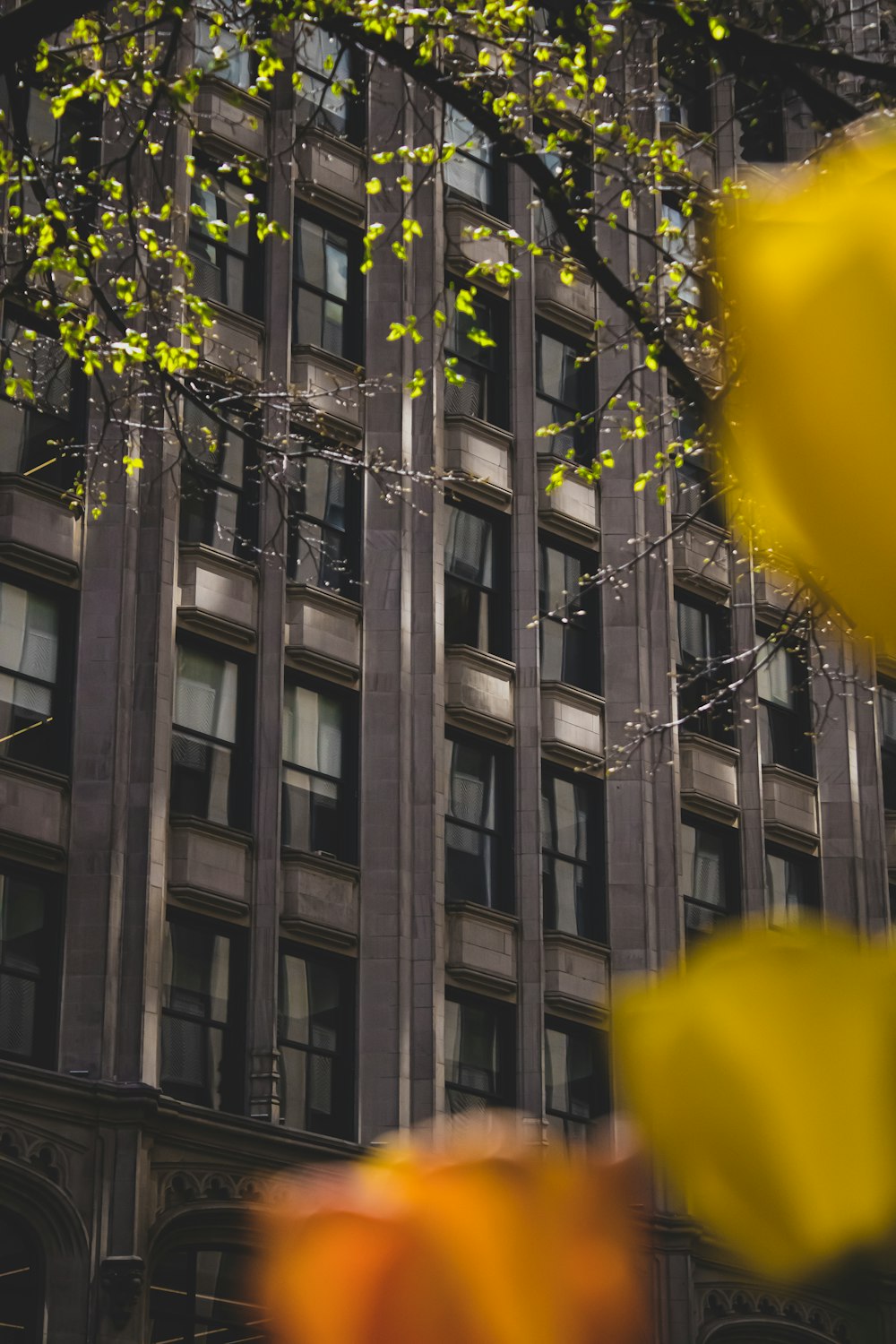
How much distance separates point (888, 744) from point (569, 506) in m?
6.45

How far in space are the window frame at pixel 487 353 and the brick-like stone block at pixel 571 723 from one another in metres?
3.28

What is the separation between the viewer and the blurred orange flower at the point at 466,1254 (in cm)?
36

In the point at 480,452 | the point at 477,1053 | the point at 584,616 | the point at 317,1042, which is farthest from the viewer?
the point at 584,616

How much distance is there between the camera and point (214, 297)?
20078 millimetres

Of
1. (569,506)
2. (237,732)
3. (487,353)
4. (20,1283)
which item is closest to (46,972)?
(20,1283)

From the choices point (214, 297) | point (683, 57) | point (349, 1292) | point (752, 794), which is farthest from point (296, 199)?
point (349, 1292)

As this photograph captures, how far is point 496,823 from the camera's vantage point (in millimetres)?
21000

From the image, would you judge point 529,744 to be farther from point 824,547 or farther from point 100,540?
point 824,547

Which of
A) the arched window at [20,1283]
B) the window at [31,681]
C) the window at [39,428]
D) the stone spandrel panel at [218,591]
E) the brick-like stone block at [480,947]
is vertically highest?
the window at [39,428]

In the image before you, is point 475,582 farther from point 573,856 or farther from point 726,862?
point 726,862

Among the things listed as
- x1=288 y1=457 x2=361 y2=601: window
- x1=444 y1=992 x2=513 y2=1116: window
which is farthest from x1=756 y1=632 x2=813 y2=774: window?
x1=288 y1=457 x2=361 y2=601: window

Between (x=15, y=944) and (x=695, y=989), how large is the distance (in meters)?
16.6

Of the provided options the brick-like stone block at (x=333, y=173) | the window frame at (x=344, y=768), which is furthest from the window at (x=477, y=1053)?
the brick-like stone block at (x=333, y=173)

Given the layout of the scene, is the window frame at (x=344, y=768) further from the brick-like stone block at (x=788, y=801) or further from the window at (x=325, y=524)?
the brick-like stone block at (x=788, y=801)
